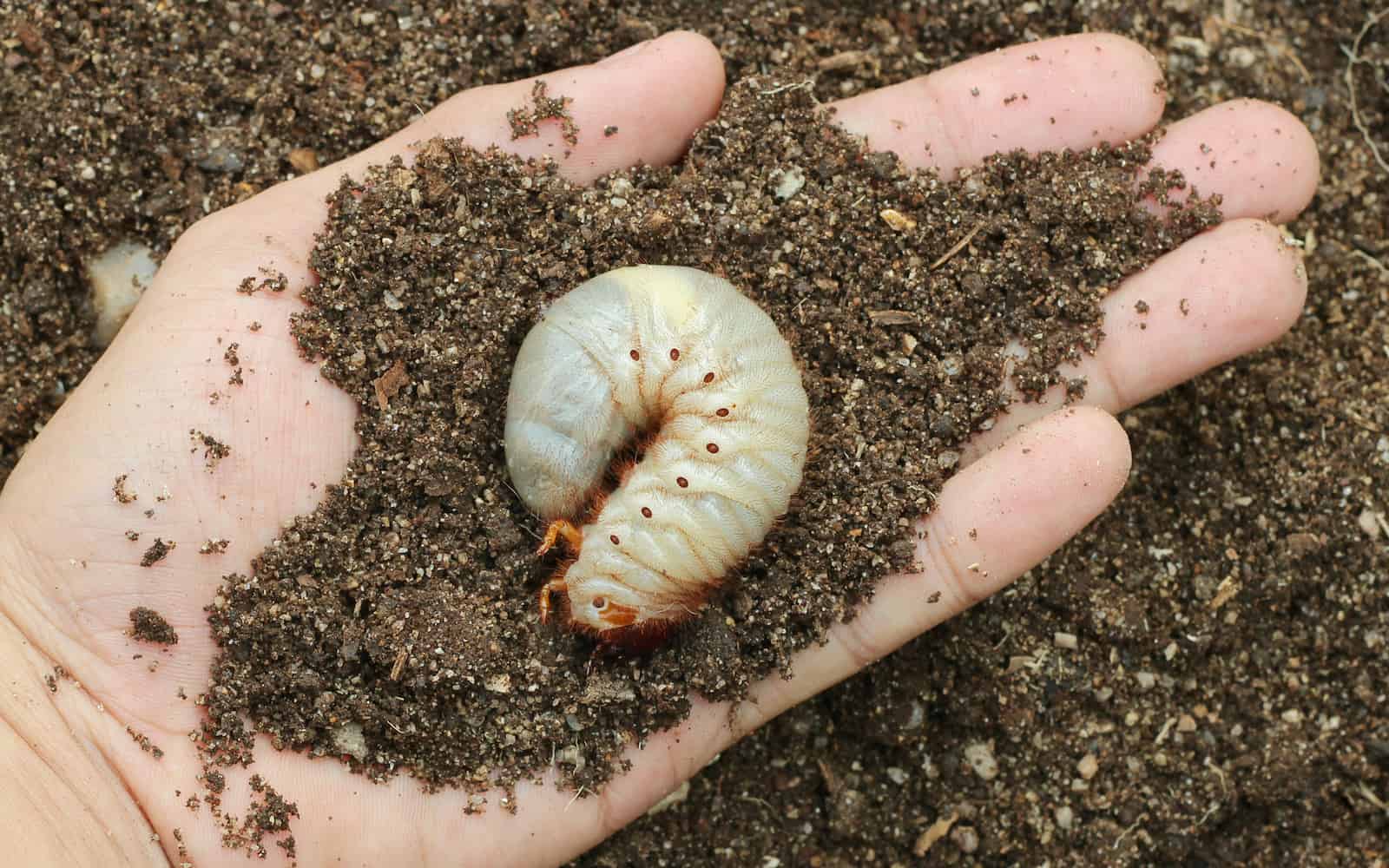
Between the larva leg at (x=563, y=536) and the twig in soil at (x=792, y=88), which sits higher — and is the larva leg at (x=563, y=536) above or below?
below

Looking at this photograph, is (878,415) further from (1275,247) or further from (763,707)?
(1275,247)

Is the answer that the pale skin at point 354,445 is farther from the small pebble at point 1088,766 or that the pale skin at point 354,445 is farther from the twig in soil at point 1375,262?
the small pebble at point 1088,766

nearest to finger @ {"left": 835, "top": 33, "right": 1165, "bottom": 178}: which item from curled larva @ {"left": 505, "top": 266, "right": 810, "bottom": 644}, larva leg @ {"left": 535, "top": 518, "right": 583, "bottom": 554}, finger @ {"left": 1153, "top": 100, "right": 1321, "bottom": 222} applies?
finger @ {"left": 1153, "top": 100, "right": 1321, "bottom": 222}

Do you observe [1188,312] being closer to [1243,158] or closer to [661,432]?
[1243,158]

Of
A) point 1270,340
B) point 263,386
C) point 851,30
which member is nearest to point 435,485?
point 263,386

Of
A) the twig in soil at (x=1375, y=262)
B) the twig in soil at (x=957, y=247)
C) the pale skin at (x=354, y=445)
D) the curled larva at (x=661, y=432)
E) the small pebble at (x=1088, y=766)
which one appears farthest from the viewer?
the twig in soil at (x=1375, y=262)

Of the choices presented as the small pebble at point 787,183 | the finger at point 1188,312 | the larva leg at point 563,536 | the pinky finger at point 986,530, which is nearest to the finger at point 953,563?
the pinky finger at point 986,530

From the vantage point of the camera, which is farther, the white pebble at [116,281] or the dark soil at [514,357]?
the white pebble at [116,281]

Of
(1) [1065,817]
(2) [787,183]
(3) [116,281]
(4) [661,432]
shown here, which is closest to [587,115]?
(2) [787,183]

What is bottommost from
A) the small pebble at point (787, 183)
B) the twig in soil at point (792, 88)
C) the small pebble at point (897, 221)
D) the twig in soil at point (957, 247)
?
the twig in soil at point (957, 247)
